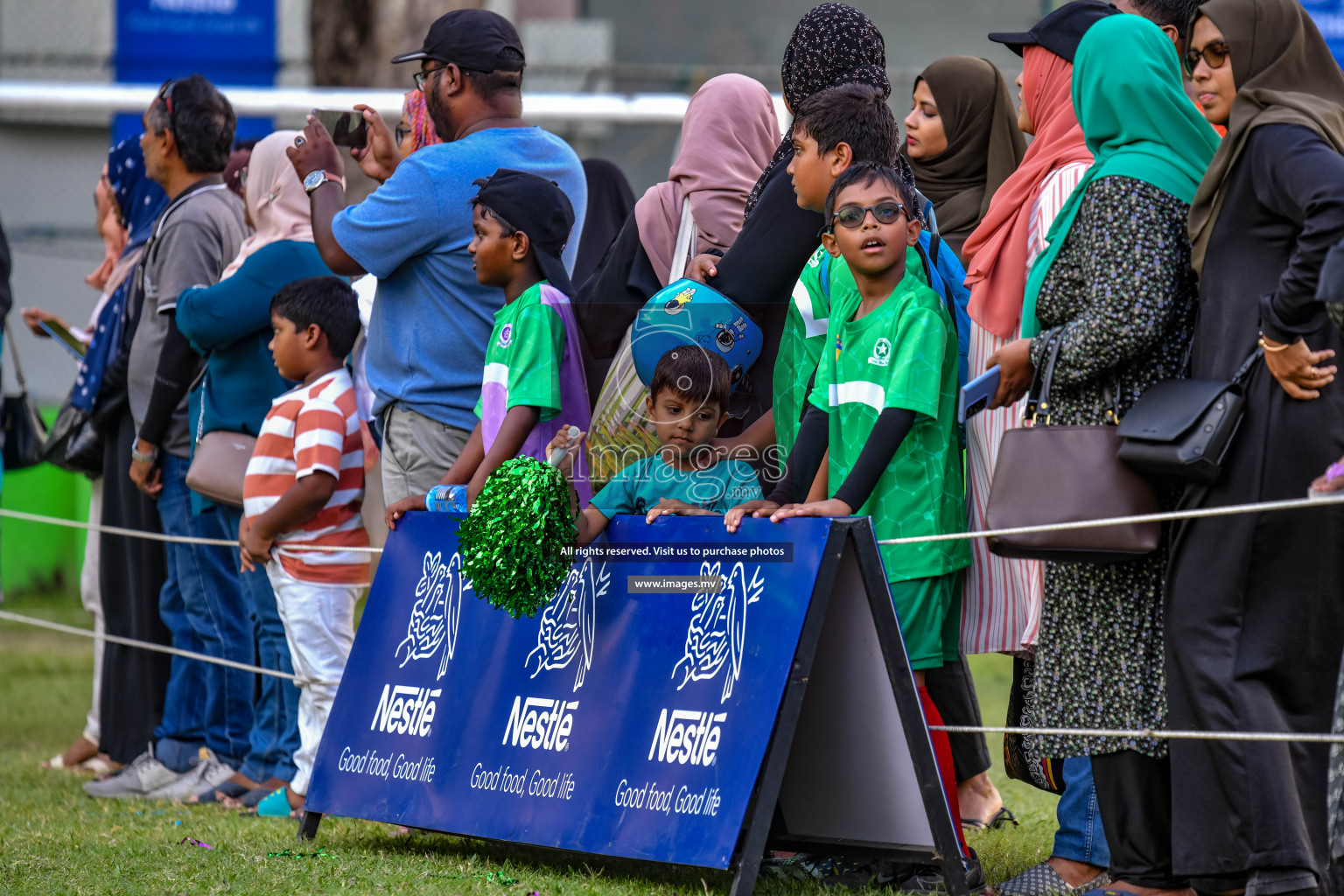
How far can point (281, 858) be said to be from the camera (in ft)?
14.5

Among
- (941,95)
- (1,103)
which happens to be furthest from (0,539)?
(941,95)

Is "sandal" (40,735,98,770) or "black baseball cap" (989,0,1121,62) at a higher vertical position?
"black baseball cap" (989,0,1121,62)

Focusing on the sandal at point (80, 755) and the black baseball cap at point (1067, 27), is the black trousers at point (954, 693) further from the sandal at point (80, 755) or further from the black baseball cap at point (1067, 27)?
the sandal at point (80, 755)

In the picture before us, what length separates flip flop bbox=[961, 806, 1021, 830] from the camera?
16.3 feet

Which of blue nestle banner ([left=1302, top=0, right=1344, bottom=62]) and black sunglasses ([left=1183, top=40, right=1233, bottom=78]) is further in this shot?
blue nestle banner ([left=1302, top=0, right=1344, bottom=62])

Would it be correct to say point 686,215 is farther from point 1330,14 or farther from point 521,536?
point 1330,14

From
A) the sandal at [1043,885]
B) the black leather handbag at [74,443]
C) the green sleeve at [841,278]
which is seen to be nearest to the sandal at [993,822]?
the sandal at [1043,885]

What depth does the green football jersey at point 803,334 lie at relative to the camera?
4285 millimetres

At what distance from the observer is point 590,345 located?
4.93m

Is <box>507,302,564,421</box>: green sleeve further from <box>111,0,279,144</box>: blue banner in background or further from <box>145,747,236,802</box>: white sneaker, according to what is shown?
<box>111,0,279,144</box>: blue banner in background

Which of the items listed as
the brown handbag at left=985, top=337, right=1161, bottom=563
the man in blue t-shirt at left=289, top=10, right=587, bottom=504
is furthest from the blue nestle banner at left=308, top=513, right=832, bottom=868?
the brown handbag at left=985, top=337, right=1161, bottom=563

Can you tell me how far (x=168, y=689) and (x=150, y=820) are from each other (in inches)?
42.7

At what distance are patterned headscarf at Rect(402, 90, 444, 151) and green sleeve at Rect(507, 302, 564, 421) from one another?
1180mm

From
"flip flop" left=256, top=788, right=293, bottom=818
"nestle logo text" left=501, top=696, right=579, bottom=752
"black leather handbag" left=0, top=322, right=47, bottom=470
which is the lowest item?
"flip flop" left=256, top=788, right=293, bottom=818
